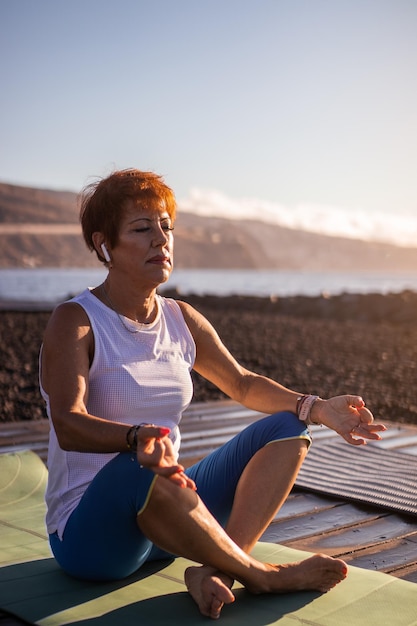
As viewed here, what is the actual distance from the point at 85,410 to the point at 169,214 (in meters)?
0.62

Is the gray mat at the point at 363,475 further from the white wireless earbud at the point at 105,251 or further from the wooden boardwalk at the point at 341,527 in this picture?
the white wireless earbud at the point at 105,251

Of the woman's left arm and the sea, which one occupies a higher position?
the woman's left arm

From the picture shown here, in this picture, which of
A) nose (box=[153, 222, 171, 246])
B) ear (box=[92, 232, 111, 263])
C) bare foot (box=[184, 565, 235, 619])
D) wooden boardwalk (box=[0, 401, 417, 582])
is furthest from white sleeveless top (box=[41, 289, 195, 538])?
wooden boardwalk (box=[0, 401, 417, 582])

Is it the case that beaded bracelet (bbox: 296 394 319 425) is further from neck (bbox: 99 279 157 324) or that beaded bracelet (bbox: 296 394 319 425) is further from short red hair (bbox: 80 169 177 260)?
short red hair (bbox: 80 169 177 260)

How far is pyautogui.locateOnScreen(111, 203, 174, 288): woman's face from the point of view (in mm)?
2205

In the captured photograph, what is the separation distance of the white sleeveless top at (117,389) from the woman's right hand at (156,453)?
29 cm

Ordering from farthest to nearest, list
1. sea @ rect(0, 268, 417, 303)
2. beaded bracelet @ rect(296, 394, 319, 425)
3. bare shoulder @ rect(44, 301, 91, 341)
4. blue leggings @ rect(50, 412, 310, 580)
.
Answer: sea @ rect(0, 268, 417, 303) → beaded bracelet @ rect(296, 394, 319, 425) → bare shoulder @ rect(44, 301, 91, 341) → blue leggings @ rect(50, 412, 310, 580)

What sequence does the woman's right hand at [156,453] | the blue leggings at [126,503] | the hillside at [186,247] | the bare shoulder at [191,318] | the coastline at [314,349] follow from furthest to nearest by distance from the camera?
the hillside at [186,247] → the coastline at [314,349] → the bare shoulder at [191,318] → the blue leggings at [126,503] → the woman's right hand at [156,453]

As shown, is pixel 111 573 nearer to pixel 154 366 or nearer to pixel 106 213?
pixel 154 366

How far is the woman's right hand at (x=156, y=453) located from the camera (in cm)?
184

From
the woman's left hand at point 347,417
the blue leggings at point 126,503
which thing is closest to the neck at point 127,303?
the blue leggings at point 126,503

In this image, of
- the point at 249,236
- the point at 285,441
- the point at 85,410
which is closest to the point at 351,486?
the point at 285,441

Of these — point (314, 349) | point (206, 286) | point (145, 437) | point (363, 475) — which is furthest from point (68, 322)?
point (206, 286)

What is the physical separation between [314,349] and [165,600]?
27.9ft
